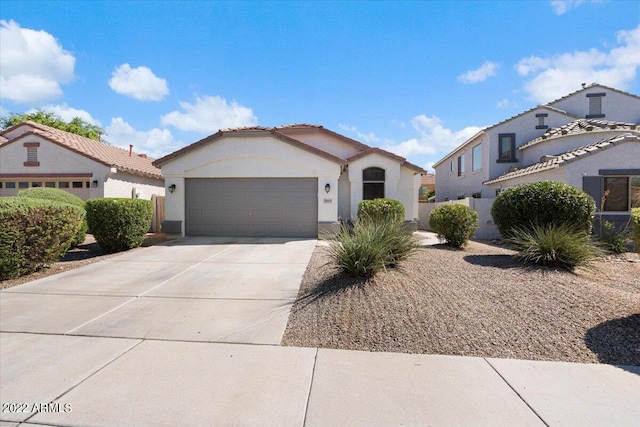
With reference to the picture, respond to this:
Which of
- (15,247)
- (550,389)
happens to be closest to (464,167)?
(550,389)

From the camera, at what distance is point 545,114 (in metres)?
17.9

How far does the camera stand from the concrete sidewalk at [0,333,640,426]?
110 inches

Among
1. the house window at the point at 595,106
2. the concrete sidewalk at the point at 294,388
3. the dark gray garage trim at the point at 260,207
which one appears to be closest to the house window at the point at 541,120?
the house window at the point at 595,106

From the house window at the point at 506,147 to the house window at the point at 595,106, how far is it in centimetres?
541

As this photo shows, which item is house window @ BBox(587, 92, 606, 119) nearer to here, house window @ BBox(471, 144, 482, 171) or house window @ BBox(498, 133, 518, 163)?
house window @ BBox(498, 133, 518, 163)

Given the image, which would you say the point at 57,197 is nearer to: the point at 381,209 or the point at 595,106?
the point at 381,209

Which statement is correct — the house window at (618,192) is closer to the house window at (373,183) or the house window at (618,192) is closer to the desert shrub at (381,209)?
the desert shrub at (381,209)

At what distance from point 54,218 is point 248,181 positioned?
7.02m

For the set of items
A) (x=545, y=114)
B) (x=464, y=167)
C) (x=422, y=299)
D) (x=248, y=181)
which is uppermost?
(x=545, y=114)

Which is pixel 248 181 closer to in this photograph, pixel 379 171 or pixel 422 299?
pixel 379 171

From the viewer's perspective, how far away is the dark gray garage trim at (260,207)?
13.6m

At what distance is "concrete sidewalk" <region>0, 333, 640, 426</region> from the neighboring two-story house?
38.9 feet

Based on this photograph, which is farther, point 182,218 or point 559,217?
point 182,218

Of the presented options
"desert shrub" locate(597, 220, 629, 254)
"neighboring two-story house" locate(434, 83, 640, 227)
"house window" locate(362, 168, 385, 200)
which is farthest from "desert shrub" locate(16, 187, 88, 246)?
"neighboring two-story house" locate(434, 83, 640, 227)
